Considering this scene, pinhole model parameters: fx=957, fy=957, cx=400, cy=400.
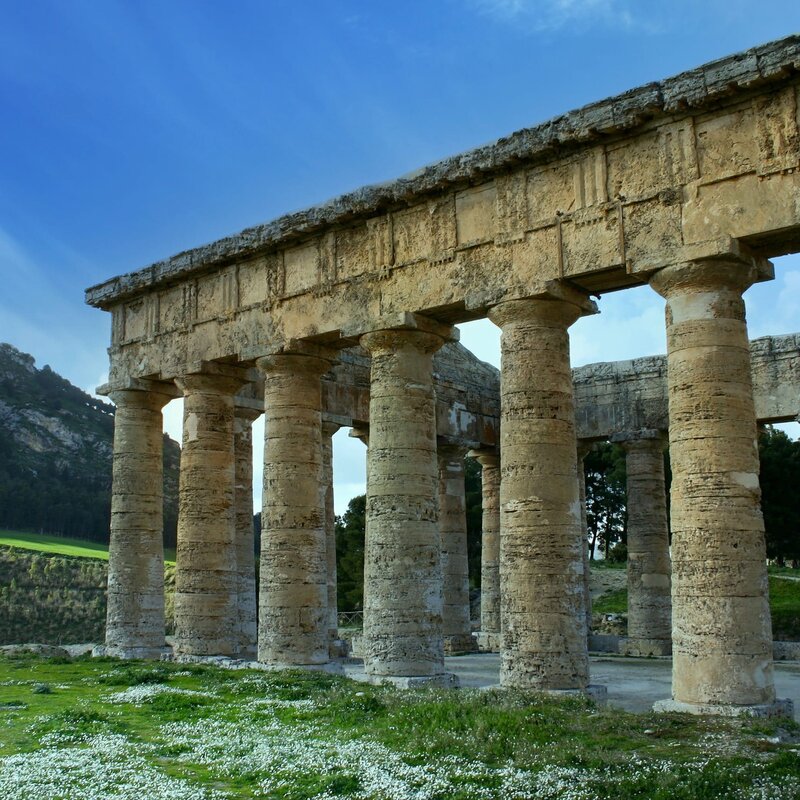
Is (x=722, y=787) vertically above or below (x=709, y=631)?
below

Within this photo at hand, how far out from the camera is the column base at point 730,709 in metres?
13.6

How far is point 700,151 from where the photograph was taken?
15.5 m

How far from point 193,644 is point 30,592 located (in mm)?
36863

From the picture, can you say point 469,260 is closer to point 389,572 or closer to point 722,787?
point 389,572

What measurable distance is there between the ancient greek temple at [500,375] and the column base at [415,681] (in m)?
0.08

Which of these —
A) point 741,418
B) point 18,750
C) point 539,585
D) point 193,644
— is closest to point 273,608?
point 193,644

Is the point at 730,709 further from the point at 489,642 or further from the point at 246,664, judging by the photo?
the point at 489,642

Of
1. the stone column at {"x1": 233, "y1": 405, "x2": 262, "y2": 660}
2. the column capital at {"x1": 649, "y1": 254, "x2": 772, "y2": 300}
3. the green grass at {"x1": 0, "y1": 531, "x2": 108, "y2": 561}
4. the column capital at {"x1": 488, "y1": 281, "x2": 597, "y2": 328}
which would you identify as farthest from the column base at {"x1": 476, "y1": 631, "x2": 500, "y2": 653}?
the green grass at {"x1": 0, "y1": 531, "x2": 108, "y2": 561}

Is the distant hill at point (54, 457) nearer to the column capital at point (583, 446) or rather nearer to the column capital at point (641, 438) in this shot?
the column capital at point (583, 446)

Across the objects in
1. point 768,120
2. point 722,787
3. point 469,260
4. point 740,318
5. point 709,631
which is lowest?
point 722,787

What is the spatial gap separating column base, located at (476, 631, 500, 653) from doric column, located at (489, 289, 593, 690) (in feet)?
46.2

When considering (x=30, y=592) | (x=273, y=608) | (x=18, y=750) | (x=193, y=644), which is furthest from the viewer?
(x=30, y=592)

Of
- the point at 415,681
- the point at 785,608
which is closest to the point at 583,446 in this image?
the point at 785,608

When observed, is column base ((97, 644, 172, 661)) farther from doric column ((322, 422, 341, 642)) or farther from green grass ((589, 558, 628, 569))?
green grass ((589, 558, 628, 569))
